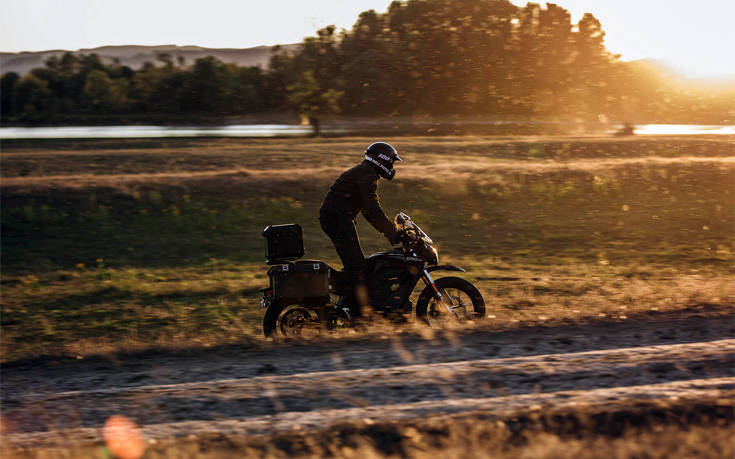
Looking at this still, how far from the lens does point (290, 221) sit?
18.3 metres

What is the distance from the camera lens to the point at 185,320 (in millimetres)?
9484

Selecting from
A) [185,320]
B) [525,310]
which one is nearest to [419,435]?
[525,310]

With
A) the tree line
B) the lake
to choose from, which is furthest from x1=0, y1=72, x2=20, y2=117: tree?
the lake

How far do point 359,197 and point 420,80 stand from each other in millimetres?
42029

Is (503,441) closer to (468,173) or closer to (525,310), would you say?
(525,310)

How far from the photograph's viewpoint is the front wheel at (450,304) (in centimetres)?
761

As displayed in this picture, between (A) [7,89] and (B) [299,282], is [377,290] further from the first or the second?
(A) [7,89]

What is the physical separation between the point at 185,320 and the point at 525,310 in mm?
4653

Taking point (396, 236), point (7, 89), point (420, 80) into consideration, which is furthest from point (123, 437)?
point (7, 89)

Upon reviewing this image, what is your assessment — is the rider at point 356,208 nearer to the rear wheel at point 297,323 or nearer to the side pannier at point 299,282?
the side pannier at point 299,282

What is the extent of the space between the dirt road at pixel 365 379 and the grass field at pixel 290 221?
751 millimetres

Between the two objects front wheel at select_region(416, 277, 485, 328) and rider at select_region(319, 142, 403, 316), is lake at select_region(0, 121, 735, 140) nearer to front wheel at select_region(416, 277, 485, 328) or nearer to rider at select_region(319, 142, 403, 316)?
front wheel at select_region(416, 277, 485, 328)

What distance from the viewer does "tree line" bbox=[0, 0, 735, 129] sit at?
158 ft

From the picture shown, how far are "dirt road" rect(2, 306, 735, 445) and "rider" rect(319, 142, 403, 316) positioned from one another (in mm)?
749
